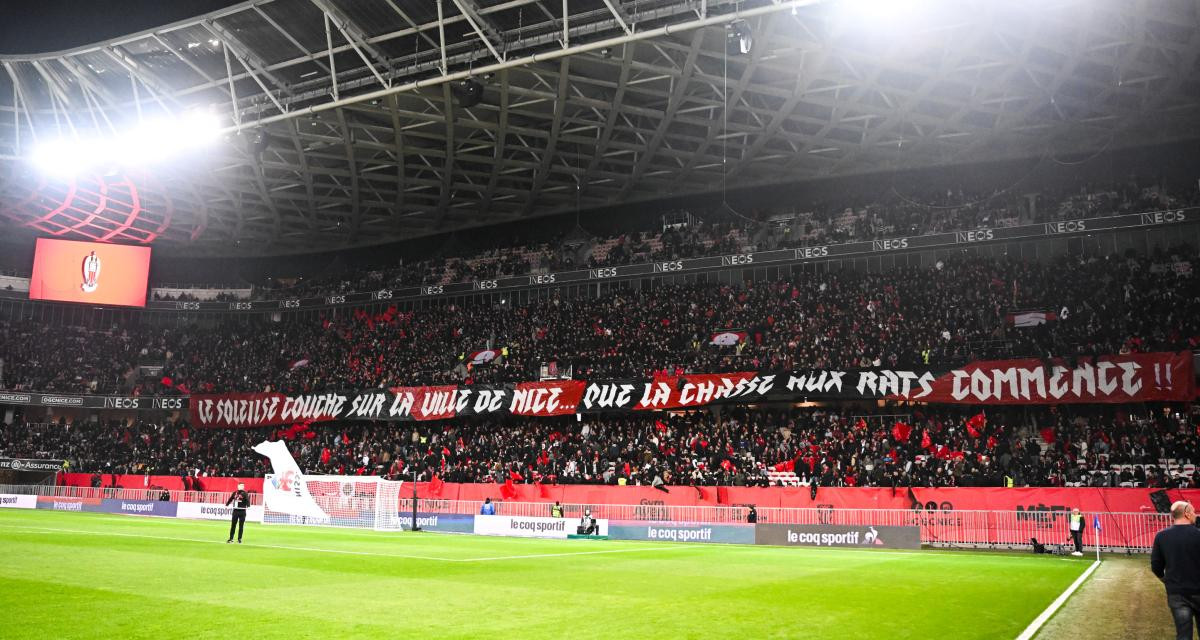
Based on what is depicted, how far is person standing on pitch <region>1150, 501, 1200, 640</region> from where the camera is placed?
824 cm

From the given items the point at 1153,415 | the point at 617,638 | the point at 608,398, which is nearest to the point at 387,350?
the point at 608,398

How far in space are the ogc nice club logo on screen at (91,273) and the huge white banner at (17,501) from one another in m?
20.3

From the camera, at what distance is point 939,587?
1558cm

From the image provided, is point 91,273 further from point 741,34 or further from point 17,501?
point 741,34

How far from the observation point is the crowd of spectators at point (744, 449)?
31266mm

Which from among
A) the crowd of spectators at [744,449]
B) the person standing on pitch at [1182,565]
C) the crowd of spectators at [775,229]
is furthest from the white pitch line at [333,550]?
the crowd of spectators at [775,229]

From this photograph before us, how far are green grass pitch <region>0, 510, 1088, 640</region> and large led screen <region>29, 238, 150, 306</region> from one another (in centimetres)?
4265

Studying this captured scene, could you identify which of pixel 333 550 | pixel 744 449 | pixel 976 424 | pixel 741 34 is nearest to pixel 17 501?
pixel 333 550

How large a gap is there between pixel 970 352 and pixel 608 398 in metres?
16.5

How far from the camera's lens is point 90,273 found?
60500 millimetres

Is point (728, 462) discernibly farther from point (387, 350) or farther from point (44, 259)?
point (44, 259)

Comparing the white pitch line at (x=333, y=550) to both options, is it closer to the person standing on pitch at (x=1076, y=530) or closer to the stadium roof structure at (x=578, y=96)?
the person standing on pitch at (x=1076, y=530)

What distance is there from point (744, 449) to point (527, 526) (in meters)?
9.90

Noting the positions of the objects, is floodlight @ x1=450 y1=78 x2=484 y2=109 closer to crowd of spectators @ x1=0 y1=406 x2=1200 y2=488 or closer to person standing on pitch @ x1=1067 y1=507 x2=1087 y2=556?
crowd of spectators @ x1=0 y1=406 x2=1200 y2=488
